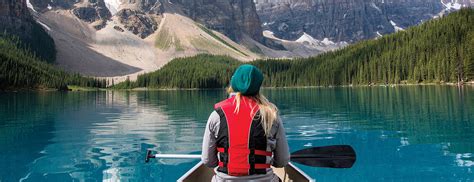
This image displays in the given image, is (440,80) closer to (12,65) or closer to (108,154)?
(108,154)

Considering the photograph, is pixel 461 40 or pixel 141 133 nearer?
pixel 141 133

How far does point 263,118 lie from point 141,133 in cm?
2431

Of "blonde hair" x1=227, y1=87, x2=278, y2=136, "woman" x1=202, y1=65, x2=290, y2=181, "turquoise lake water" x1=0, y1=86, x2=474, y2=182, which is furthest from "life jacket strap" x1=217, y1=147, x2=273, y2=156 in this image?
"turquoise lake water" x1=0, y1=86, x2=474, y2=182

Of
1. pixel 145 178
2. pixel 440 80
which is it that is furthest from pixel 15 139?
pixel 440 80

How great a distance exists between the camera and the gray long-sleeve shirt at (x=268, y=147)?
7465 mm

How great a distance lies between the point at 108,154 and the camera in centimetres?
2186

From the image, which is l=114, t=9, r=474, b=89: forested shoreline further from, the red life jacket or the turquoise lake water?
the red life jacket

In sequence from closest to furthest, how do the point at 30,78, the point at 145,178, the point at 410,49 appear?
the point at 145,178
the point at 410,49
the point at 30,78

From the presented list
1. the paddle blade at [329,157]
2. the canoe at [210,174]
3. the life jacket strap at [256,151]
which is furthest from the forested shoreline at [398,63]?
the life jacket strap at [256,151]

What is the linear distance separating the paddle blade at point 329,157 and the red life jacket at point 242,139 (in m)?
2.92


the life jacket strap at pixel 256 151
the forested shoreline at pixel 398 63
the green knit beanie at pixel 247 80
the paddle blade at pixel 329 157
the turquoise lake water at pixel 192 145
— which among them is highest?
the forested shoreline at pixel 398 63

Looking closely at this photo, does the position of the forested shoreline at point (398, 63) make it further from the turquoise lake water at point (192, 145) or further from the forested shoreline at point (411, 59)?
the turquoise lake water at point (192, 145)

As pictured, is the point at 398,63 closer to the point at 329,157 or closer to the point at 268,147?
the point at 329,157

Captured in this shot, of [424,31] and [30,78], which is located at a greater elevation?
[424,31]
